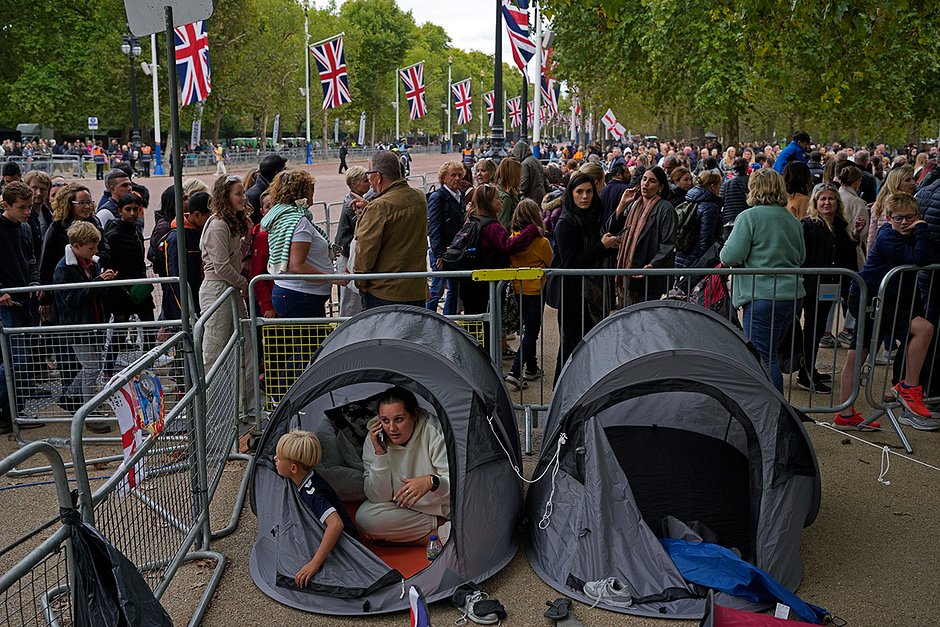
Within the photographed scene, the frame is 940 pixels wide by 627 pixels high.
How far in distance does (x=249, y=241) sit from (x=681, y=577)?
4620mm

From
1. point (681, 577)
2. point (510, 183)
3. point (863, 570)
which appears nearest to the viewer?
point (681, 577)

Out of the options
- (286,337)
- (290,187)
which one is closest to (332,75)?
(290,187)

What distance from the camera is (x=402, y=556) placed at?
5.25 m

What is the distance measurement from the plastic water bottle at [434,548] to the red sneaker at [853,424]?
3.95 meters

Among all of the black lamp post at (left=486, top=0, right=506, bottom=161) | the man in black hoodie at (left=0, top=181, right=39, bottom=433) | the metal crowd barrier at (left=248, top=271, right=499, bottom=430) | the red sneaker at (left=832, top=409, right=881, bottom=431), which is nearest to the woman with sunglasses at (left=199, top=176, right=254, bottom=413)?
the metal crowd barrier at (left=248, top=271, right=499, bottom=430)

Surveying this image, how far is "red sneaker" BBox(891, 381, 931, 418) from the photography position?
7.34 m

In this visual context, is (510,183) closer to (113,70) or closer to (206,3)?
(206,3)

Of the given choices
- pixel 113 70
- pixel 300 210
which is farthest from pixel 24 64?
pixel 300 210

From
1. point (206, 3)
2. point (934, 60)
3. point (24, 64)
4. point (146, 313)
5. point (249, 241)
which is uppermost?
point (24, 64)

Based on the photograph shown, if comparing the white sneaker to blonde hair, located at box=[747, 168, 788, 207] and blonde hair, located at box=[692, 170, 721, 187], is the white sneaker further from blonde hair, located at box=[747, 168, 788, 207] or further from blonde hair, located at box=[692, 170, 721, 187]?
blonde hair, located at box=[692, 170, 721, 187]

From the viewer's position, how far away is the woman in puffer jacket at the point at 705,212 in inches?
393

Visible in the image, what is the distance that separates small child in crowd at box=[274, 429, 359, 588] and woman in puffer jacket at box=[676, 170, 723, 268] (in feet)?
20.3

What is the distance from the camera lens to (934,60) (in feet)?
65.4

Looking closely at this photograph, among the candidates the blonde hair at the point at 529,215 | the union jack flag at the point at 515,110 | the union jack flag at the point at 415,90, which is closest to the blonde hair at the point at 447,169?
the blonde hair at the point at 529,215
